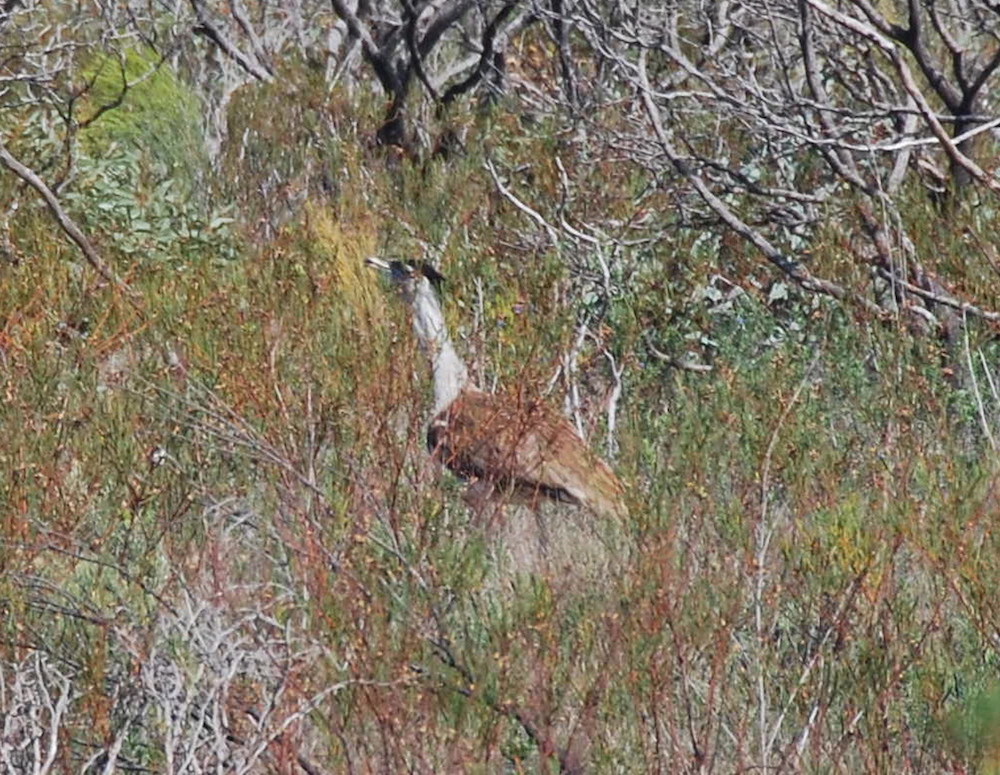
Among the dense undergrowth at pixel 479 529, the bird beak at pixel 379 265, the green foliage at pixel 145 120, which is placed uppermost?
the green foliage at pixel 145 120

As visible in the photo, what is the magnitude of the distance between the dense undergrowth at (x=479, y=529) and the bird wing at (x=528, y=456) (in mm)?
113

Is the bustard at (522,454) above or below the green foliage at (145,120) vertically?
below

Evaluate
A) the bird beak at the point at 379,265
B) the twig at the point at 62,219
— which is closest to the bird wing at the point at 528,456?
the bird beak at the point at 379,265

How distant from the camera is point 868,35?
4.31 metres

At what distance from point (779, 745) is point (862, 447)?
160 centimetres

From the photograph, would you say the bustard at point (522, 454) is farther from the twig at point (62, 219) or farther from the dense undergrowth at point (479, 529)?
the twig at point (62, 219)

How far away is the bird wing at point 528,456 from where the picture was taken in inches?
176

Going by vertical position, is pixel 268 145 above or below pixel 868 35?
below

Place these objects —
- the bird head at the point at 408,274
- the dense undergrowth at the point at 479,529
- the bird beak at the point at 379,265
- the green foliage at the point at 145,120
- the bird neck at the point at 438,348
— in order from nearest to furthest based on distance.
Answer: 1. the dense undergrowth at the point at 479,529
2. the bird neck at the point at 438,348
3. the bird head at the point at 408,274
4. the bird beak at the point at 379,265
5. the green foliage at the point at 145,120

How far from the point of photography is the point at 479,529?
414cm

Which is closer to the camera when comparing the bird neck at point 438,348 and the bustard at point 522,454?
the bustard at point 522,454

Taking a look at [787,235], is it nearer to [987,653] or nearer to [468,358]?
[468,358]

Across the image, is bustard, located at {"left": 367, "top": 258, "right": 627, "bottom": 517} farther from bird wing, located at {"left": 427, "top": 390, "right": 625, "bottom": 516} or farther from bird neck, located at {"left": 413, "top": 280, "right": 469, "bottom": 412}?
bird neck, located at {"left": 413, "top": 280, "right": 469, "bottom": 412}

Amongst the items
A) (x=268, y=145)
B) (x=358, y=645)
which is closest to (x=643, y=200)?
(x=268, y=145)
